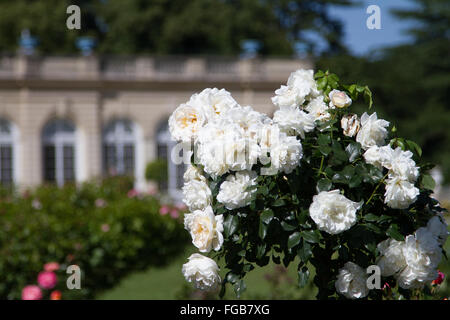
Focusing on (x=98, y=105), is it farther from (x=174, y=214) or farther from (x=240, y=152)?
(x=240, y=152)

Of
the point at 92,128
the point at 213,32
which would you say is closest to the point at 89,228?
the point at 92,128

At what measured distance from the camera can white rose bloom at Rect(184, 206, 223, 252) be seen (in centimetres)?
242

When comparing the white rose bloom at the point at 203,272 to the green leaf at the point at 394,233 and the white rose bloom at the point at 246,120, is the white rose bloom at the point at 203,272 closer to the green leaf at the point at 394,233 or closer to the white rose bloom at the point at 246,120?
the white rose bloom at the point at 246,120

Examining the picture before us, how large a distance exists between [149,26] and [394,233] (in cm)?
2198

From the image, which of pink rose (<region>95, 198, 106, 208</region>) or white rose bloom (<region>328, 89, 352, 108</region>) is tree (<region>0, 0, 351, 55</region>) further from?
white rose bloom (<region>328, 89, 352, 108</region>)

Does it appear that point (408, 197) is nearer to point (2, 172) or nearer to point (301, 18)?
point (2, 172)

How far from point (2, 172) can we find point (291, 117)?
17415 mm

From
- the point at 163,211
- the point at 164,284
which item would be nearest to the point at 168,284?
the point at 164,284

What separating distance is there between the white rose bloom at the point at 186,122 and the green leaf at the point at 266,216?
1.55 feet

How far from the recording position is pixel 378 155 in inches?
96.3

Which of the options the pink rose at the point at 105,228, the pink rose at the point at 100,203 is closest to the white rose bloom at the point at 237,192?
the pink rose at the point at 105,228

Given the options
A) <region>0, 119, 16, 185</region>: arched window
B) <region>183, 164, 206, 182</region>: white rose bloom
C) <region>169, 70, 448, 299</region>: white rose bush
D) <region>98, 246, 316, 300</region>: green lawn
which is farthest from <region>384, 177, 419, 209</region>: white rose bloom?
<region>0, 119, 16, 185</region>: arched window

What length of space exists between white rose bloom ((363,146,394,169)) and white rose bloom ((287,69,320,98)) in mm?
390

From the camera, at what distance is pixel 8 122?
18.3 m
